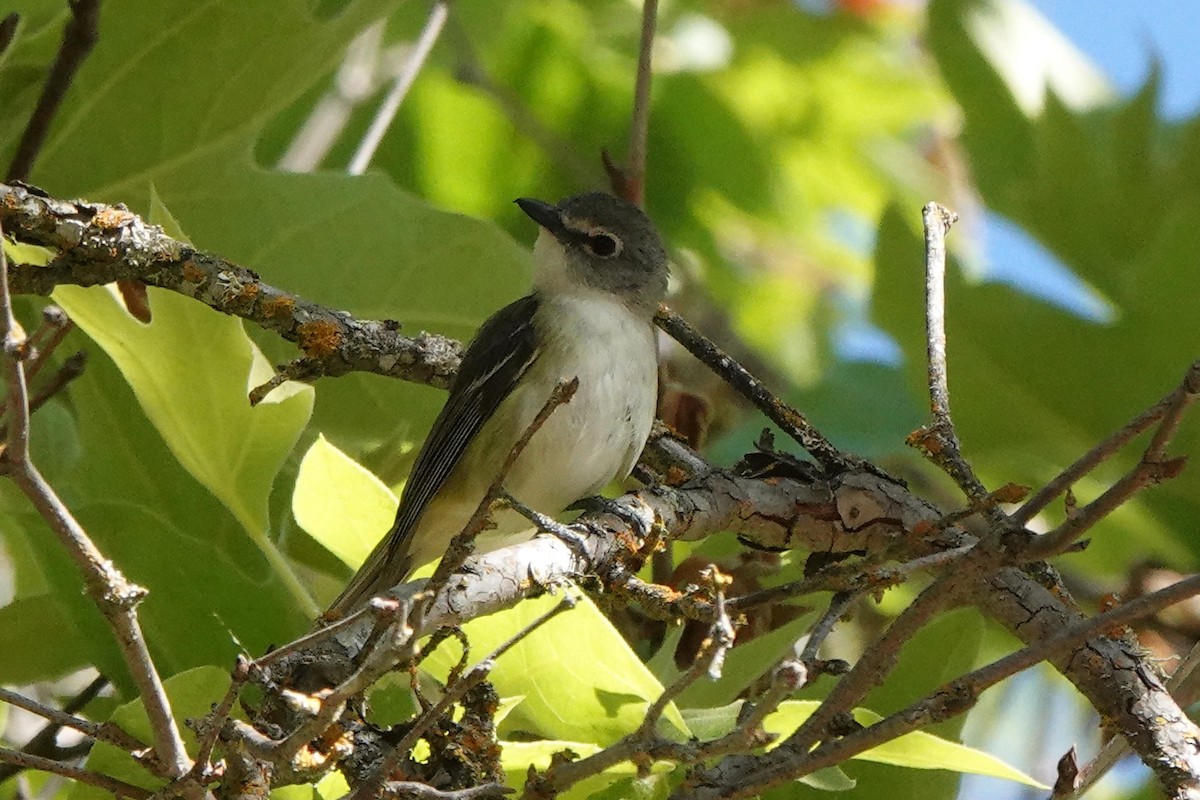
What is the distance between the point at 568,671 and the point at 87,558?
919 mm

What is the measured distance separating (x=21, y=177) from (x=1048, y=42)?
3334mm

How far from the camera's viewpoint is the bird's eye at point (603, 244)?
412 cm

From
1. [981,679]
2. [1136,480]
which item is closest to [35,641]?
[981,679]

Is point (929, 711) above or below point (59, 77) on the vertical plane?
below

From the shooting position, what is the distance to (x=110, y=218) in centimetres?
244

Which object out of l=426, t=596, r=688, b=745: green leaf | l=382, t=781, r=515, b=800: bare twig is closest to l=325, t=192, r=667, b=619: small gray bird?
l=426, t=596, r=688, b=745: green leaf

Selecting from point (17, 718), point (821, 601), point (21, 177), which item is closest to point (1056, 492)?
point (821, 601)

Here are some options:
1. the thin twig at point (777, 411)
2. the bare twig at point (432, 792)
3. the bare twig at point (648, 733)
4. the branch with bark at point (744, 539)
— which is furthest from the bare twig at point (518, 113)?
the bare twig at point (432, 792)

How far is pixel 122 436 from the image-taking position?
278 cm

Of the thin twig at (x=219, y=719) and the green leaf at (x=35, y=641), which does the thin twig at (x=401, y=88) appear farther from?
the thin twig at (x=219, y=719)

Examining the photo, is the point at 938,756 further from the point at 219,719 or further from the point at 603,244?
the point at 603,244

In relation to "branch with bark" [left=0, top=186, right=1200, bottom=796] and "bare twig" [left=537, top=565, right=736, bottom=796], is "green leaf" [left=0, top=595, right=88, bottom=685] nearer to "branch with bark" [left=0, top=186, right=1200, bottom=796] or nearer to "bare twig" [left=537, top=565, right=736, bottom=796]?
"branch with bark" [left=0, top=186, right=1200, bottom=796]

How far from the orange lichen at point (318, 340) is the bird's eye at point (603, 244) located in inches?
63.7

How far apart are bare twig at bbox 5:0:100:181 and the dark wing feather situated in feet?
3.11
